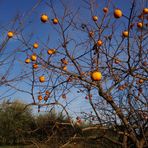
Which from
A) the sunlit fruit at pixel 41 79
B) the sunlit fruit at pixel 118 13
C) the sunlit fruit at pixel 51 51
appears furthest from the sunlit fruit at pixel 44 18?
the sunlit fruit at pixel 118 13

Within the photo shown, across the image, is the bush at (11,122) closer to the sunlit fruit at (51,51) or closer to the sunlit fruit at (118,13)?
the sunlit fruit at (51,51)

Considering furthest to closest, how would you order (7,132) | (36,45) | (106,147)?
(7,132)
(106,147)
(36,45)

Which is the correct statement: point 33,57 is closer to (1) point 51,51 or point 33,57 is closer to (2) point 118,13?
(1) point 51,51

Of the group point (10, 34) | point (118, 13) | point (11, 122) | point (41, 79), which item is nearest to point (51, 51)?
point (41, 79)

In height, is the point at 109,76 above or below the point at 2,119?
below

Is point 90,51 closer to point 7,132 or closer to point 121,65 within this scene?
point 121,65

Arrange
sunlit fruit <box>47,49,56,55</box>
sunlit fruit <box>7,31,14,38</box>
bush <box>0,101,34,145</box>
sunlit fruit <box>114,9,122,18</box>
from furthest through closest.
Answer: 1. bush <box>0,101,34,145</box>
2. sunlit fruit <box>7,31,14,38</box>
3. sunlit fruit <box>47,49,56,55</box>
4. sunlit fruit <box>114,9,122,18</box>

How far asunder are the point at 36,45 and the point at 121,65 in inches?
52.0

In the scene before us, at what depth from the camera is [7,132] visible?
22078mm

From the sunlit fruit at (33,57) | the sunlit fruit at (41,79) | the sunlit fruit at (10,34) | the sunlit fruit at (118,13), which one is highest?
the sunlit fruit at (10,34)

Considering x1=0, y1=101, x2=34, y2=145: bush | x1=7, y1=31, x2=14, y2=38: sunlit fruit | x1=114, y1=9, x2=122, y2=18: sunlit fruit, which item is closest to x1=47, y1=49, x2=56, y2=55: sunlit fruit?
x1=7, y1=31, x2=14, y2=38: sunlit fruit

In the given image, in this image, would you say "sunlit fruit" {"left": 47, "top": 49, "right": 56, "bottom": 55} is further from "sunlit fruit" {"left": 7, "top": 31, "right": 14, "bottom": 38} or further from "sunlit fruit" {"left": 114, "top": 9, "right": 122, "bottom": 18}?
"sunlit fruit" {"left": 114, "top": 9, "right": 122, "bottom": 18}

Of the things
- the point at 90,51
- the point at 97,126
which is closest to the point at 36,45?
the point at 90,51

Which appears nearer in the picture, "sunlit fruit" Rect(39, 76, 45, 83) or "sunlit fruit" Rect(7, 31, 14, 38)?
"sunlit fruit" Rect(39, 76, 45, 83)
